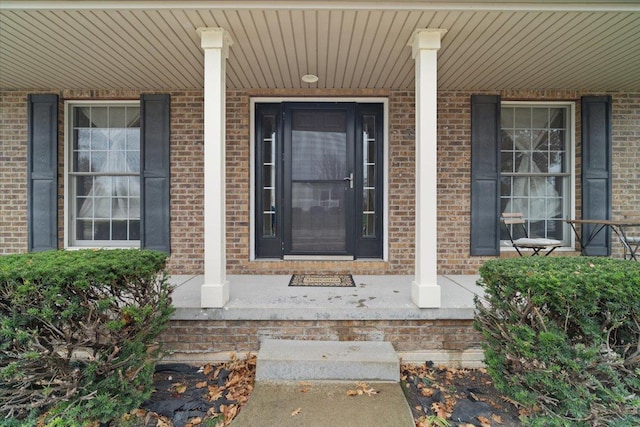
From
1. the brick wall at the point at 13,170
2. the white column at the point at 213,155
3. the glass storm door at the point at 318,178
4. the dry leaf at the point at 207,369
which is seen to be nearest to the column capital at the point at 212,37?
the white column at the point at 213,155

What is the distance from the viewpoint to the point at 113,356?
6.59 ft

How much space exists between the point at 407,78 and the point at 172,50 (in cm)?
245

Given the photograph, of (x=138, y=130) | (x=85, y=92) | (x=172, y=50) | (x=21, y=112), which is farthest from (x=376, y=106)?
(x=21, y=112)

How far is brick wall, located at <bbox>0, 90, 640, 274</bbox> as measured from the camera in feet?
13.2

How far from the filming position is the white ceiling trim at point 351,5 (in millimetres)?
2432

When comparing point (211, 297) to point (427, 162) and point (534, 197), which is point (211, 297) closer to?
point (427, 162)

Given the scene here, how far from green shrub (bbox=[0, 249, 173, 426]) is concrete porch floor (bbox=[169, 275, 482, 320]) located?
65cm

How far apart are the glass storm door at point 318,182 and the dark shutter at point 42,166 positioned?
2.81 meters

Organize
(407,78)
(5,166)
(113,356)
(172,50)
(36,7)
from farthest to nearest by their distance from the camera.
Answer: (5,166), (407,78), (172,50), (36,7), (113,356)

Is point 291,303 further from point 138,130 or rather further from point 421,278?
point 138,130

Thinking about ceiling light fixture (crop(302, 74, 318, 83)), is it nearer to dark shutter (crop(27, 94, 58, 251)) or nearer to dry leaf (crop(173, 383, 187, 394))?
dark shutter (crop(27, 94, 58, 251))

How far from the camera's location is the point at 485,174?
4.03 meters

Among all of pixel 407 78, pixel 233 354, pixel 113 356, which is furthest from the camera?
pixel 407 78

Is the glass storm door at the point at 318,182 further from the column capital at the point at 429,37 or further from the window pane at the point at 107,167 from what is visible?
the window pane at the point at 107,167
